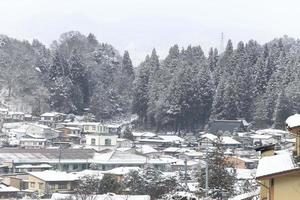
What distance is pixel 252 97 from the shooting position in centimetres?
5422

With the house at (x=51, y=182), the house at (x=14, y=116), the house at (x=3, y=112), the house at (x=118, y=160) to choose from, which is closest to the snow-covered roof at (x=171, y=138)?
the house at (x=118, y=160)

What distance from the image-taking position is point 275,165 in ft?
24.6

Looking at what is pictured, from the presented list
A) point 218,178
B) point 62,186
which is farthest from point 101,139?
point 218,178

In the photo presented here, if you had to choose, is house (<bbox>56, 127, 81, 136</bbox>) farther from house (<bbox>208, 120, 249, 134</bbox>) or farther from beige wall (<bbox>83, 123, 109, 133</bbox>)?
house (<bbox>208, 120, 249, 134</bbox>)

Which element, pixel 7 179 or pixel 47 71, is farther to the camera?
pixel 47 71

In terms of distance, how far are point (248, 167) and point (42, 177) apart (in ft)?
45.8

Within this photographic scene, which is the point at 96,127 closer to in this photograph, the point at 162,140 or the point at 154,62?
the point at 162,140

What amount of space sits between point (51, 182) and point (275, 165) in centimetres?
2371

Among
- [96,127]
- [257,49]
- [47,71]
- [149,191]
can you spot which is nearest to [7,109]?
[47,71]

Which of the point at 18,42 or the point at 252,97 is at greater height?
the point at 18,42

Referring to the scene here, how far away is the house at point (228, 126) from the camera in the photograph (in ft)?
168

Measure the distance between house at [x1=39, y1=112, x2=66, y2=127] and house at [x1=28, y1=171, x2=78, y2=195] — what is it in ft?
75.3

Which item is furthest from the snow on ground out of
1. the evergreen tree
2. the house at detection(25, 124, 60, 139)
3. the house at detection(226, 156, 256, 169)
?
the evergreen tree

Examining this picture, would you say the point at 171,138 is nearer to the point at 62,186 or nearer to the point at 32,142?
the point at 32,142
